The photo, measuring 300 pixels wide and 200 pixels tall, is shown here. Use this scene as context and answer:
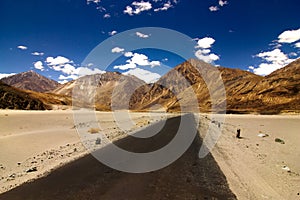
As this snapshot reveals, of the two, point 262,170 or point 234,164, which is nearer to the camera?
point 262,170

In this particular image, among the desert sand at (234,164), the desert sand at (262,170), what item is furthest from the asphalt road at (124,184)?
the desert sand at (262,170)

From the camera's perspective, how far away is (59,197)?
29.1 feet

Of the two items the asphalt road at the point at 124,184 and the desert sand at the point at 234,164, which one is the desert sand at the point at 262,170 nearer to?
the desert sand at the point at 234,164

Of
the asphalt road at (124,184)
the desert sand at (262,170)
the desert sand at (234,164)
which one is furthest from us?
the desert sand at (234,164)

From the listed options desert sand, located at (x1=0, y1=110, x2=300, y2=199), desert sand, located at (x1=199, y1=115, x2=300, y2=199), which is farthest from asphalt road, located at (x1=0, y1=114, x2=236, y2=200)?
desert sand, located at (x1=199, y1=115, x2=300, y2=199)

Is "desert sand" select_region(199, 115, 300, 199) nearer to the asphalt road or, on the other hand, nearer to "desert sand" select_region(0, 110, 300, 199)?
"desert sand" select_region(0, 110, 300, 199)

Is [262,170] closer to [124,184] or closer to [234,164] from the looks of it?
[234,164]

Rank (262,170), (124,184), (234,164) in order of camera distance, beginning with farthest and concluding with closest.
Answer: (234,164) → (262,170) → (124,184)

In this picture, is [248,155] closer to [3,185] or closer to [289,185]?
[289,185]

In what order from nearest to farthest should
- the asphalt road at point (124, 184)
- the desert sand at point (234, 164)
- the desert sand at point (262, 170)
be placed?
the asphalt road at point (124, 184) < the desert sand at point (262, 170) < the desert sand at point (234, 164)

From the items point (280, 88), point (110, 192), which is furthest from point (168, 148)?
point (280, 88)

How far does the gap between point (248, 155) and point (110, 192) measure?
11.3 metres

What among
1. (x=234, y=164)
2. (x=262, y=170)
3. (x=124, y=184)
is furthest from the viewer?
(x=234, y=164)

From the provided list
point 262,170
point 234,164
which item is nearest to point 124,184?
point 234,164
